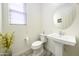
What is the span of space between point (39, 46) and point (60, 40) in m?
0.29

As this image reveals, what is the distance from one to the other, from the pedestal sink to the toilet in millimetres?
81

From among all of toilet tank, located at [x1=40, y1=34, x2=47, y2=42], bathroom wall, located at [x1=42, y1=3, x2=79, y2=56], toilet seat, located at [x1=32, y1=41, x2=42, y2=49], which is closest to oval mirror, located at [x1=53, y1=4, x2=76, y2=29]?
bathroom wall, located at [x1=42, y1=3, x2=79, y2=56]

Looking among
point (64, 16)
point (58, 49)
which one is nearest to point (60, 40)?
point (58, 49)

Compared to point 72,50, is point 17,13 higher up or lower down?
higher up

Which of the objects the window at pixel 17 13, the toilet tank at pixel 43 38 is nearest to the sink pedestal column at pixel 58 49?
the toilet tank at pixel 43 38

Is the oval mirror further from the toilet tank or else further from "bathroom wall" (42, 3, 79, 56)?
the toilet tank

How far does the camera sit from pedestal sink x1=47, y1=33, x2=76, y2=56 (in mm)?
1848

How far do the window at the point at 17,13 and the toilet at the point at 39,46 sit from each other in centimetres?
32

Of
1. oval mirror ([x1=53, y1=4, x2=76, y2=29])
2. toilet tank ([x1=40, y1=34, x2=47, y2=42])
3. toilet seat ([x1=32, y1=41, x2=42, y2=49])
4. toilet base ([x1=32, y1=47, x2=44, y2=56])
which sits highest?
oval mirror ([x1=53, y1=4, x2=76, y2=29])

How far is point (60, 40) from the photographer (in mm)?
1866

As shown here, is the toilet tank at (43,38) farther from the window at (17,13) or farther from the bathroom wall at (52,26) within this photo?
the window at (17,13)

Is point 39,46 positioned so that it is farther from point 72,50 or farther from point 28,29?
point 72,50

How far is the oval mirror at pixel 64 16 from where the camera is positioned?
1.91 meters

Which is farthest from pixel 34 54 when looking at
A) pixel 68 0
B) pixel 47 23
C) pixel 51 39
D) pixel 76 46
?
pixel 68 0
